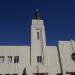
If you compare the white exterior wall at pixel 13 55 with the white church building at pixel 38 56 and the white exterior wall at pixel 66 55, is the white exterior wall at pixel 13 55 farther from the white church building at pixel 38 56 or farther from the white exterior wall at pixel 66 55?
the white exterior wall at pixel 66 55

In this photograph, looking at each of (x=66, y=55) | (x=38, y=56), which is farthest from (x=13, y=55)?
(x=66, y=55)

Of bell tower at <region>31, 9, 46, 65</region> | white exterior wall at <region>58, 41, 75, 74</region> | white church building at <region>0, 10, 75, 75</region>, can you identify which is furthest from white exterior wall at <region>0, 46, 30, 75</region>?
white exterior wall at <region>58, 41, 75, 74</region>

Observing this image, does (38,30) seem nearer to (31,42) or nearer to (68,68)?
(31,42)

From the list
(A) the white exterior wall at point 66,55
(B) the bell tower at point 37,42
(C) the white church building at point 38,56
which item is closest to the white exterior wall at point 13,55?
(C) the white church building at point 38,56

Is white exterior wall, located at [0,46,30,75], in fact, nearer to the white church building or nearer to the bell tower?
the white church building

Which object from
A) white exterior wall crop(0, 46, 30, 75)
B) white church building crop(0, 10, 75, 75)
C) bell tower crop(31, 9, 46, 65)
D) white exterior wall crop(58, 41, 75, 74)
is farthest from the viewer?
bell tower crop(31, 9, 46, 65)

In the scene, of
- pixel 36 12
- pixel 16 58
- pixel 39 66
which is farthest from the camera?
pixel 36 12

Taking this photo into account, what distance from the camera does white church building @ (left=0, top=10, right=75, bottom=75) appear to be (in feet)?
164

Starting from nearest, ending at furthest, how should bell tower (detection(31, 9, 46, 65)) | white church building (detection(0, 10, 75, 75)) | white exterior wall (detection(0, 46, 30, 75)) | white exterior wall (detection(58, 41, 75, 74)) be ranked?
white exterior wall (detection(58, 41, 75, 74))
white church building (detection(0, 10, 75, 75))
white exterior wall (detection(0, 46, 30, 75))
bell tower (detection(31, 9, 46, 65))

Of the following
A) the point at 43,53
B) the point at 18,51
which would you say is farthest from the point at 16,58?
the point at 43,53

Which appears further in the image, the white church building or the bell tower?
Result: the bell tower

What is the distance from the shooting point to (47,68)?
48656 millimetres

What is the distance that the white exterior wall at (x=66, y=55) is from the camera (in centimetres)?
4981

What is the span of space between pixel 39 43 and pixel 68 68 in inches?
289
